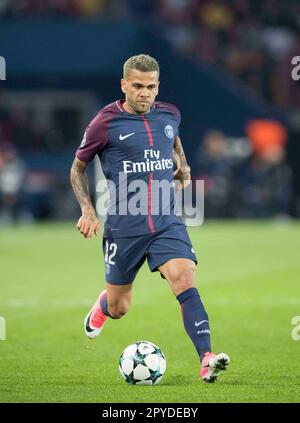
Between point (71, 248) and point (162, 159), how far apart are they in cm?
1392

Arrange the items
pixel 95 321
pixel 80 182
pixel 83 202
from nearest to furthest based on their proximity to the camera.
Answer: pixel 83 202 → pixel 80 182 → pixel 95 321

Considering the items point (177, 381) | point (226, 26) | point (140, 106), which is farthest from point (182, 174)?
point (226, 26)

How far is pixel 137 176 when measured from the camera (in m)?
9.20

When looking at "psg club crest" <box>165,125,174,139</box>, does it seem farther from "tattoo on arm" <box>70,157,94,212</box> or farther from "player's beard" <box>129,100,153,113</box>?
"tattoo on arm" <box>70,157,94,212</box>

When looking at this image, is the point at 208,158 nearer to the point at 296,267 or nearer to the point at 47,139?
the point at 47,139

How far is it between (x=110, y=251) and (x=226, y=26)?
24572 millimetres

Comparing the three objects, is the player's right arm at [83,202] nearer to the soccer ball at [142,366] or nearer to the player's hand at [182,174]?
the player's hand at [182,174]

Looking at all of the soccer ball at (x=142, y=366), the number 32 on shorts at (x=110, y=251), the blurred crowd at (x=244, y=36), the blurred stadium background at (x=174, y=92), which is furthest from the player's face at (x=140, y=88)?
the blurred crowd at (x=244, y=36)

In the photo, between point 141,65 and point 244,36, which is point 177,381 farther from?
point 244,36

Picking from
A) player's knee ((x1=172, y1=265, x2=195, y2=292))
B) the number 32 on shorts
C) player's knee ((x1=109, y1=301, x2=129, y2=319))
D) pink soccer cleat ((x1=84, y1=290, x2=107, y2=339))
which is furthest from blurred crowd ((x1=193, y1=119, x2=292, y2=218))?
player's knee ((x1=172, y1=265, x2=195, y2=292))

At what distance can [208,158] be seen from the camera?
31219 millimetres

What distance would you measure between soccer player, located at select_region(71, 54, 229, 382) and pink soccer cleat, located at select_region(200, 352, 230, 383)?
1.80ft

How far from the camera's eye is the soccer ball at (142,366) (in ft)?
28.5

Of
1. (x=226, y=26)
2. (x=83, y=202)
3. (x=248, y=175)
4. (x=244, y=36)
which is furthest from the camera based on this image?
(x=226, y=26)
